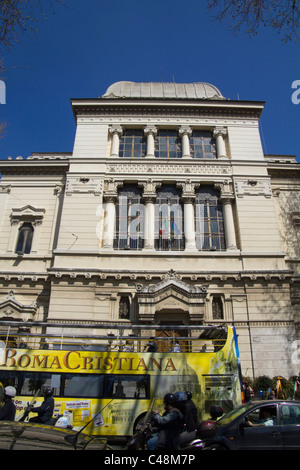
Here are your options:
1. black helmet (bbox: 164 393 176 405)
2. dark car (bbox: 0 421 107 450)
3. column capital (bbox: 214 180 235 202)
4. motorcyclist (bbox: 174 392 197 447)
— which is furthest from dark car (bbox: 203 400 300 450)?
column capital (bbox: 214 180 235 202)

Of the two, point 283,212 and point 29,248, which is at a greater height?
point 283,212

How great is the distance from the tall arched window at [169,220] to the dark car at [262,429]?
13766 millimetres

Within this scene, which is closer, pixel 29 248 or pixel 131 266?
pixel 131 266

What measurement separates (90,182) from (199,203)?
777cm

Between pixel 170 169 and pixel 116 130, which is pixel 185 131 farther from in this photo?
pixel 116 130

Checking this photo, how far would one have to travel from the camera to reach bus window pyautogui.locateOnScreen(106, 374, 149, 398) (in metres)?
9.88

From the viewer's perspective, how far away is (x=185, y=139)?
2361cm

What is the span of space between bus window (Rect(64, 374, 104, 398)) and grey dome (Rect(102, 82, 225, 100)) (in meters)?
22.9

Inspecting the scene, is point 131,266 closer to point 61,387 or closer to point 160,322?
point 160,322

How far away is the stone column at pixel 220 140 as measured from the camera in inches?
914

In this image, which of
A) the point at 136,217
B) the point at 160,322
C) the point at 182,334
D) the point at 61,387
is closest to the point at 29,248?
the point at 136,217

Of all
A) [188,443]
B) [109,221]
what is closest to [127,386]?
[188,443]

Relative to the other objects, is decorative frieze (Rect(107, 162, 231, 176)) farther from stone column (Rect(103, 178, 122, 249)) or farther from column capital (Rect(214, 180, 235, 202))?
stone column (Rect(103, 178, 122, 249))

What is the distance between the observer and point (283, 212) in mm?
22578
